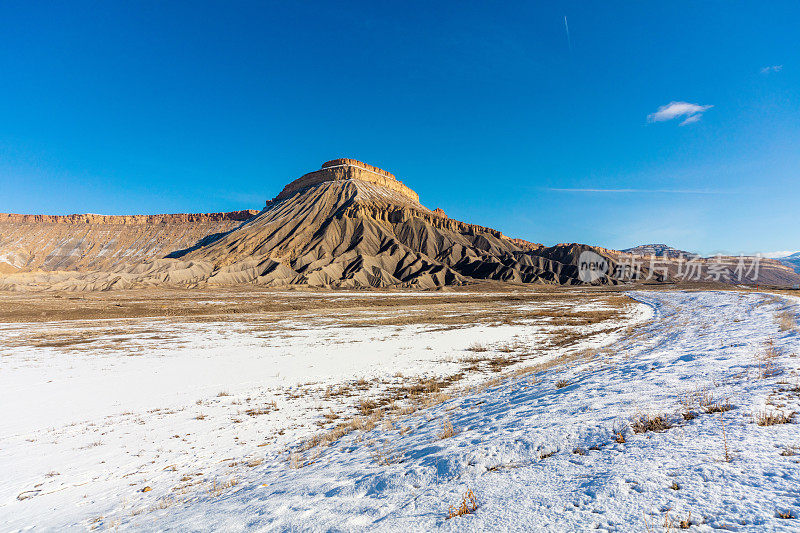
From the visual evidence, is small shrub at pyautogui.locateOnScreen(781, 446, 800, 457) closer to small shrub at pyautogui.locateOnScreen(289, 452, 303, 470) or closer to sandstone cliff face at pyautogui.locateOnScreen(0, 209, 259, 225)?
small shrub at pyautogui.locateOnScreen(289, 452, 303, 470)

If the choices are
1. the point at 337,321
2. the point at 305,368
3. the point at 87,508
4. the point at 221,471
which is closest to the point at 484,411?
the point at 221,471

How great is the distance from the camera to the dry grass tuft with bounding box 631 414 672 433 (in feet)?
16.1

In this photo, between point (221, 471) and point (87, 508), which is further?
point (221, 471)

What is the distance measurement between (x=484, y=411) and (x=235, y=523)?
17.5 feet

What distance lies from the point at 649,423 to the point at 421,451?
11.4ft

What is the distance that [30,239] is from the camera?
494 ft

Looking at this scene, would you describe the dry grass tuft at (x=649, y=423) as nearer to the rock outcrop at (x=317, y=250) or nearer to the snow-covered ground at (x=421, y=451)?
the snow-covered ground at (x=421, y=451)

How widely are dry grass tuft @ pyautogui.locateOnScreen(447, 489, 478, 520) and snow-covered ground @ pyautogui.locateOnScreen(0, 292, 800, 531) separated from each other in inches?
2.7

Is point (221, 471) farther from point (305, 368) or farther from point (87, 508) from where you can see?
point (305, 368)

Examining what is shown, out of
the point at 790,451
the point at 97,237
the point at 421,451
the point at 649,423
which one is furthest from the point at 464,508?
the point at 97,237

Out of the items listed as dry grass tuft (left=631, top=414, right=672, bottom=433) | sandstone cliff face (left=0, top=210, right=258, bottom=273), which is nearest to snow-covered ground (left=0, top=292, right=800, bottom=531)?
dry grass tuft (left=631, top=414, right=672, bottom=433)

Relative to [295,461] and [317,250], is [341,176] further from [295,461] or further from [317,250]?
[295,461]

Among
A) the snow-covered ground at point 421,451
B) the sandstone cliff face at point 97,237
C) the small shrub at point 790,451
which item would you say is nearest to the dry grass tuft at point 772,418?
the snow-covered ground at point 421,451

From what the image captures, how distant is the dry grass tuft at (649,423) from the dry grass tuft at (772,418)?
1.01m
